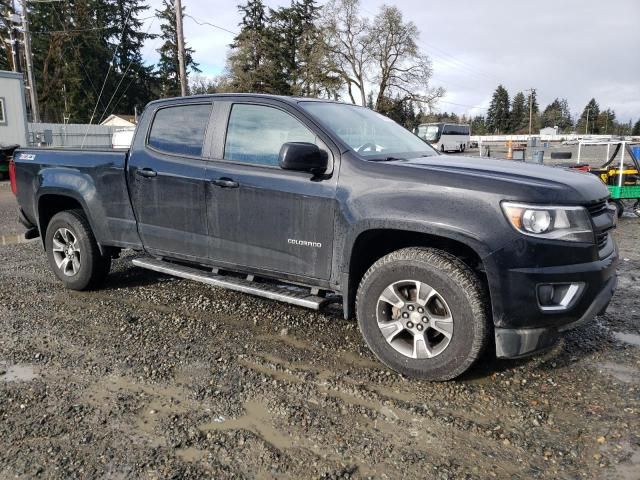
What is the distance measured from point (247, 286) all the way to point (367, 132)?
1.57m

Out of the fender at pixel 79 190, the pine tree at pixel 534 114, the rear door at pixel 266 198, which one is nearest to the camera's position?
the rear door at pixel 266 198

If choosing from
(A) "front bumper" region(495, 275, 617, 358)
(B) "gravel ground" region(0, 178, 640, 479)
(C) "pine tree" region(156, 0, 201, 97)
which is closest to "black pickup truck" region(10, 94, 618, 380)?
(A) "front bumper" region(495, 275, 617, 358)

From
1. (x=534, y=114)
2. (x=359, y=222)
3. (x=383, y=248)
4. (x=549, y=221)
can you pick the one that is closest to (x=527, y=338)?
(x=549, y=221)

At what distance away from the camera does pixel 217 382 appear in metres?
3.26

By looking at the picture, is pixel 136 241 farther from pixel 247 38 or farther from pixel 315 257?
pixel 247 38

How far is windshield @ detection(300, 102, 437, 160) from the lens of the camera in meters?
3.78

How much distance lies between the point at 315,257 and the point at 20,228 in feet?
25.2

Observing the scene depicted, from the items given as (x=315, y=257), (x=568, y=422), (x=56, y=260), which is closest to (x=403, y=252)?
(x=315, y=257)

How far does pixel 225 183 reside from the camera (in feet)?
13.1

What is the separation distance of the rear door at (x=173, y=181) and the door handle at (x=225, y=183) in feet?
0.46

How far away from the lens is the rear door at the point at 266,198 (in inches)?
141

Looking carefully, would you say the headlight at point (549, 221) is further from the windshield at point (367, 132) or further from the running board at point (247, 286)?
the running board at point (247, 286)

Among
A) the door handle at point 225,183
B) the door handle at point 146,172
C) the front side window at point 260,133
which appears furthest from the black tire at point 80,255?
the front side window at point 260,133

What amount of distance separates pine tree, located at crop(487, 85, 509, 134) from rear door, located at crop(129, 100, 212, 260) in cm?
11038
